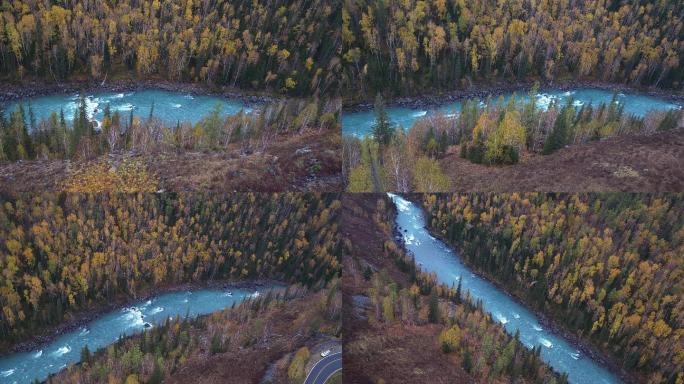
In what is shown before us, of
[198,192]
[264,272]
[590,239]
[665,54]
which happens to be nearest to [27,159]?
[198,192]

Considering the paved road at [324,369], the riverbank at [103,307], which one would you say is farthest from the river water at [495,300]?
the riverbank at [103,307]

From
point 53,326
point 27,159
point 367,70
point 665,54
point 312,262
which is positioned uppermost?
point 665,54

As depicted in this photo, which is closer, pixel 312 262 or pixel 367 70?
pixel 312 262

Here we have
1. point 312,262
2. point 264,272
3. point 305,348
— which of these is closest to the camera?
point 305,348

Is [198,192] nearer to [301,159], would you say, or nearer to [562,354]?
[301,159]

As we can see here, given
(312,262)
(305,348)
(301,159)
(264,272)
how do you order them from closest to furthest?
(305,348), (312,262), (264,272), (301,159)

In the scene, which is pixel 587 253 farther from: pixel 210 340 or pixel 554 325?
pixel 210 340

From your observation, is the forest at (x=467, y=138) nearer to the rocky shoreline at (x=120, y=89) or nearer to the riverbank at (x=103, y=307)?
the riverbank at (x=103, y=307)
